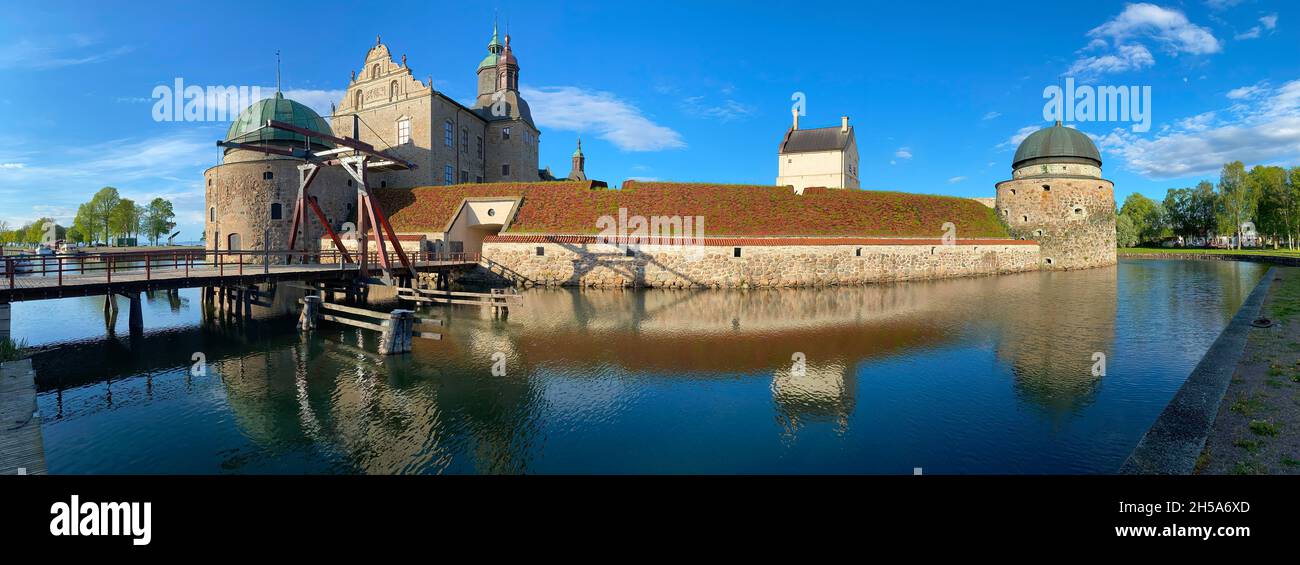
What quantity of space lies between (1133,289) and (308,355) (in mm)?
36129

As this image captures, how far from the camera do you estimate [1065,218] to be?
41438mm

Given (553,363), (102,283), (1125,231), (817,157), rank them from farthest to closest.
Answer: (1125,231)
(817,157)
(102,283)
(553,363)

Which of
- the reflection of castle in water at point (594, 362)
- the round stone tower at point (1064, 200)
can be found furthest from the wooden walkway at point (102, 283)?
the round stone tower at point (1064, 200)

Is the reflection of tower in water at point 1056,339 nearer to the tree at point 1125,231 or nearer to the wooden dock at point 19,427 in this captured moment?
the wooden dock at point 19,427

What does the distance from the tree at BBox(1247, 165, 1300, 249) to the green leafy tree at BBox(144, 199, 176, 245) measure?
460 ft

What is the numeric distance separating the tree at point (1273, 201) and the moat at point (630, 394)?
65469 millimetres

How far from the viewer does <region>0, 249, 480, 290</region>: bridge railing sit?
13805 millimetres

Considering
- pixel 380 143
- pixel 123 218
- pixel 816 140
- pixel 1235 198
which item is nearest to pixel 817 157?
pixel 816 140

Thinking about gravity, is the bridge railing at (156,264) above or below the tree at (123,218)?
below

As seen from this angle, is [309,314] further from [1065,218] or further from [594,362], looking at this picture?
[1065,218]

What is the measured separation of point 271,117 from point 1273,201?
325 feet

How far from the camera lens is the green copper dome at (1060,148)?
41.2 m

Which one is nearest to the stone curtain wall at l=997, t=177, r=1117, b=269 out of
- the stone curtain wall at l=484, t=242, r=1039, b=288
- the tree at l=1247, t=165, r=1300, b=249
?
the stone curtain wall at l=484, t=242, r=1039, b=288
